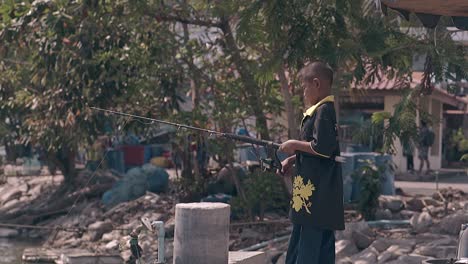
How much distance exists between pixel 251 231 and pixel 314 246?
7.52m

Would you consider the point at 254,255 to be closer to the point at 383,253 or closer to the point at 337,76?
the point at 383,253

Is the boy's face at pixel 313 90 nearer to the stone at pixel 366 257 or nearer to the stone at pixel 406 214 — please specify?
the stone at pixel 366 257

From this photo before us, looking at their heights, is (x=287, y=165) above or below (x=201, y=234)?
above

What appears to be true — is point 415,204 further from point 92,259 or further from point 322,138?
point 322,138

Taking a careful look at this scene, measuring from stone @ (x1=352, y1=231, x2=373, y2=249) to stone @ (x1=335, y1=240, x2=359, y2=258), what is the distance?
0.25 ft

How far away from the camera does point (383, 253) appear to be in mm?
11477

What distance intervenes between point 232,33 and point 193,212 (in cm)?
730

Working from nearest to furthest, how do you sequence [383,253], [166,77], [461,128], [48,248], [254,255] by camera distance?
[254,255] < [383,253] < [166,77] < [48,248] < [461,128]

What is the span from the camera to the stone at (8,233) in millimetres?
18359

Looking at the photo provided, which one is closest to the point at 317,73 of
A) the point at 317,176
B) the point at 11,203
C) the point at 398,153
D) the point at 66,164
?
the point at 317,176

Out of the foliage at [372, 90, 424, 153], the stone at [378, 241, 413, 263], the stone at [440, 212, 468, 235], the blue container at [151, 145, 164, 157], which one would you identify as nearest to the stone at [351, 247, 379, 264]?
the stone at [378, 241, 413, 263]

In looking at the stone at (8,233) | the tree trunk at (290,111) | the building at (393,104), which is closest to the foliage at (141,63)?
the tree trunk at (290,111)

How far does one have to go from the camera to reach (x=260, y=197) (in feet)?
47.7

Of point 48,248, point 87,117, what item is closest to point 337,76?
point 87,117
